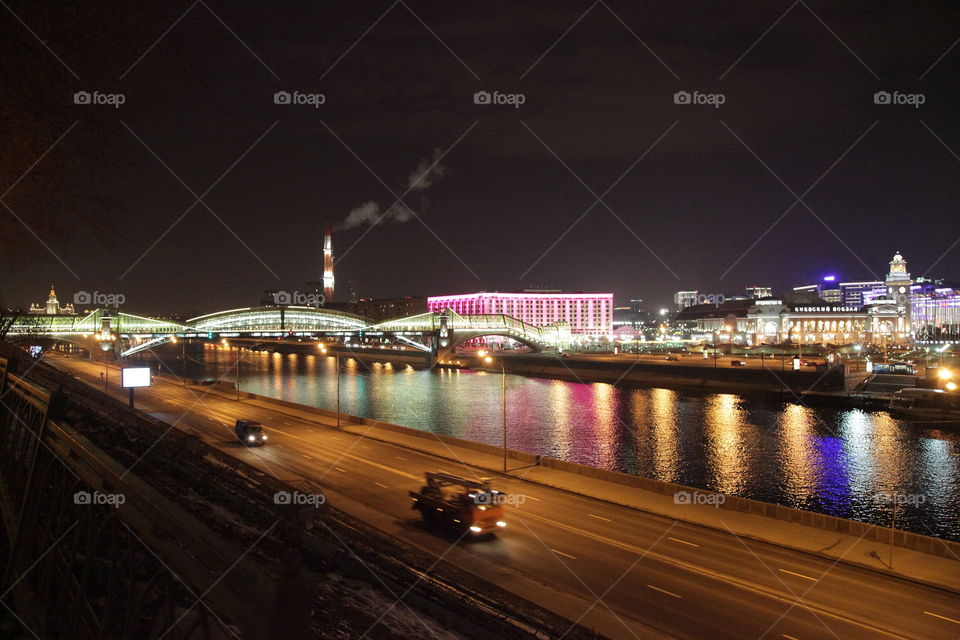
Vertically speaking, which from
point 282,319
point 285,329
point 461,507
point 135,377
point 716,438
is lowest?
point 716,438

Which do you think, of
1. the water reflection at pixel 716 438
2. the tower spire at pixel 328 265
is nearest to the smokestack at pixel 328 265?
the tower spire at pixel 328 265

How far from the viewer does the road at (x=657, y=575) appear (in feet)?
29.9

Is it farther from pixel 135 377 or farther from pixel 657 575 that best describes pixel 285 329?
pixel 657 575

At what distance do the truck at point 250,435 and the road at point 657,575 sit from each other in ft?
16.4

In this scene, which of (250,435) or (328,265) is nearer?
(250,435)

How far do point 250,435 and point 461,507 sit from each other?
11763 mm

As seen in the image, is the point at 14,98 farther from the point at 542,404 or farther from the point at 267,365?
the point at 267,365

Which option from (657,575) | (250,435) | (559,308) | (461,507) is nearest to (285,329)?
(250,435)

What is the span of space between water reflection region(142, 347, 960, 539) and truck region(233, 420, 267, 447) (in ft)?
32.4

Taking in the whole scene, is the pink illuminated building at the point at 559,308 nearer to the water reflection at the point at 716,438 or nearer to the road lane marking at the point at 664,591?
the water reflection at the point at 716,438

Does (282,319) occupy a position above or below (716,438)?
above

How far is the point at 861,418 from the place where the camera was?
36.5 m

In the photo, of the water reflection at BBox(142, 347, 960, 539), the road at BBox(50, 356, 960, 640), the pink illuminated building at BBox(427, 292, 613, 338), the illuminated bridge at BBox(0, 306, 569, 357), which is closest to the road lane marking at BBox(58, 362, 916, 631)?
the road at BBox(50, 356, 960, 640)

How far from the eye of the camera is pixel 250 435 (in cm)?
2214
